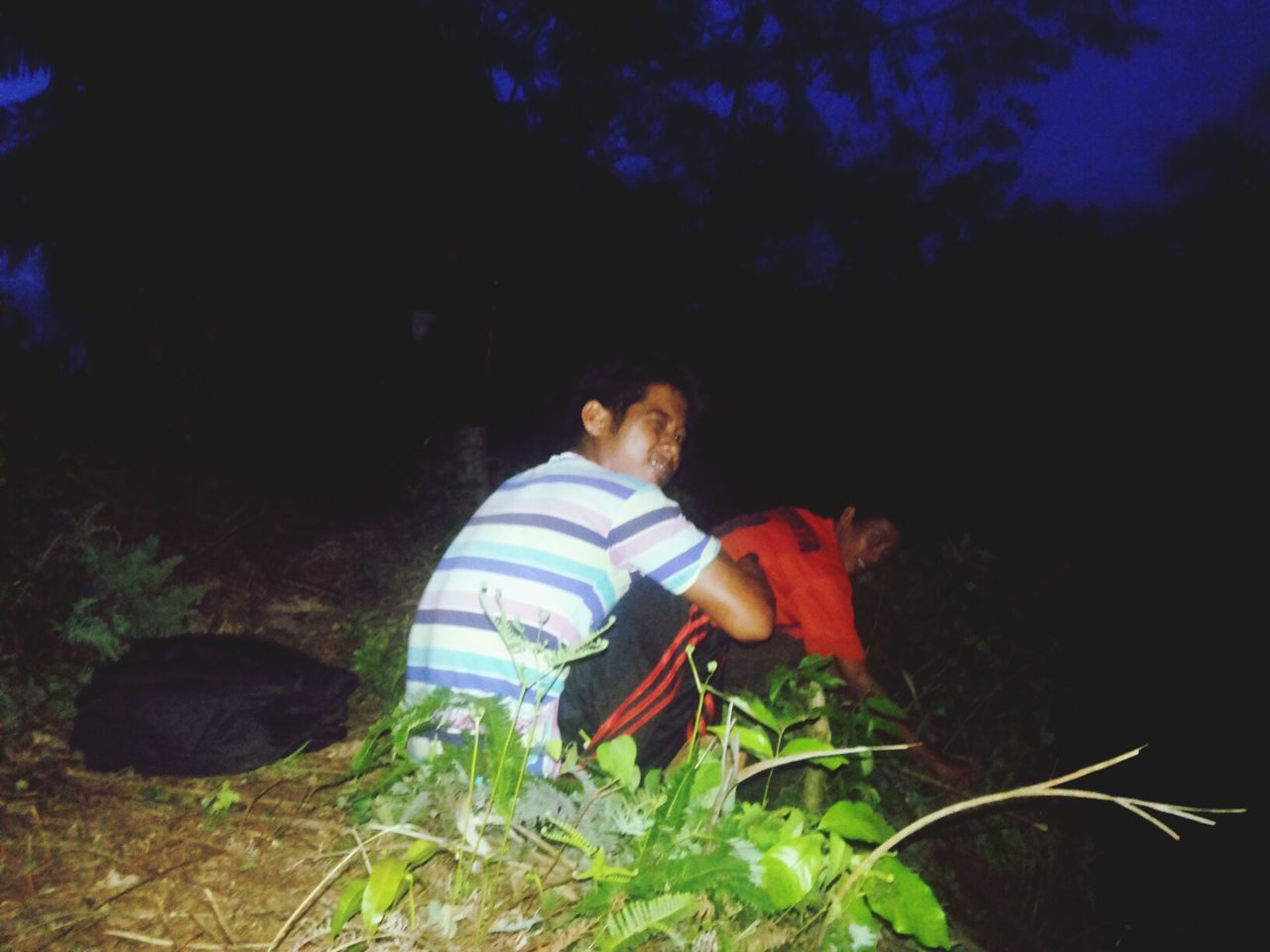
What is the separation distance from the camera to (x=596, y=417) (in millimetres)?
2389

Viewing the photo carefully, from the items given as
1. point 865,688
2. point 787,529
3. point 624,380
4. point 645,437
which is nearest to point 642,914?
point 645,437

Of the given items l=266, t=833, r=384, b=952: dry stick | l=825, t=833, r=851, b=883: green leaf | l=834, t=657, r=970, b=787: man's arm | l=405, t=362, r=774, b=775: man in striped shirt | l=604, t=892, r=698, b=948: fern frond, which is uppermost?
l=405, t=362, r=774, b=775: man in striped shirt

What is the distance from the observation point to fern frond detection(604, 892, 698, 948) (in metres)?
0.90

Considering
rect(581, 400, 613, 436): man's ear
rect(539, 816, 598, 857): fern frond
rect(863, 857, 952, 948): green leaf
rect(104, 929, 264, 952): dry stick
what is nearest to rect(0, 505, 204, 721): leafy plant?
rect(104, 929, 264, 952): dry stick

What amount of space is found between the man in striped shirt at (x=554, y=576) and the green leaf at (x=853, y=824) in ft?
2.52

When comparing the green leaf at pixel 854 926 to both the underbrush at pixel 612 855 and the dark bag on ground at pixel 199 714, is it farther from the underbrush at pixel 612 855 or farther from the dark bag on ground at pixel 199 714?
the dark bag on ground at pixel 199 714

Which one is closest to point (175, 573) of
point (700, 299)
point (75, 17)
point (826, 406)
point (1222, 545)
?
point (75, 17)

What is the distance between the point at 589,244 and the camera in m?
8.03

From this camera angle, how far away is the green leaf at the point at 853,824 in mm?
1019

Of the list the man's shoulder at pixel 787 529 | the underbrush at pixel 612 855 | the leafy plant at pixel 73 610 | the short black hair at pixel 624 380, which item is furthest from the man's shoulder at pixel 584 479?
the leafy plant at pixel 73 610

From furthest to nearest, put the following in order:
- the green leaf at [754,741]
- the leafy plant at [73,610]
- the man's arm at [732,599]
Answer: the leafy plant at [73,610] → the man's arm at [732,599] → the green leaf at [754,741]

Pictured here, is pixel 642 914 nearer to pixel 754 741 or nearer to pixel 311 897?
pixel 754 741

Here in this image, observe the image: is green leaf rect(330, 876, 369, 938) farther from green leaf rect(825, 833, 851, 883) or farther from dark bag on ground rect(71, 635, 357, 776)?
dark bag on ground rect(71, 635, 357, 776)

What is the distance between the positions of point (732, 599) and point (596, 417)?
2.79ft
